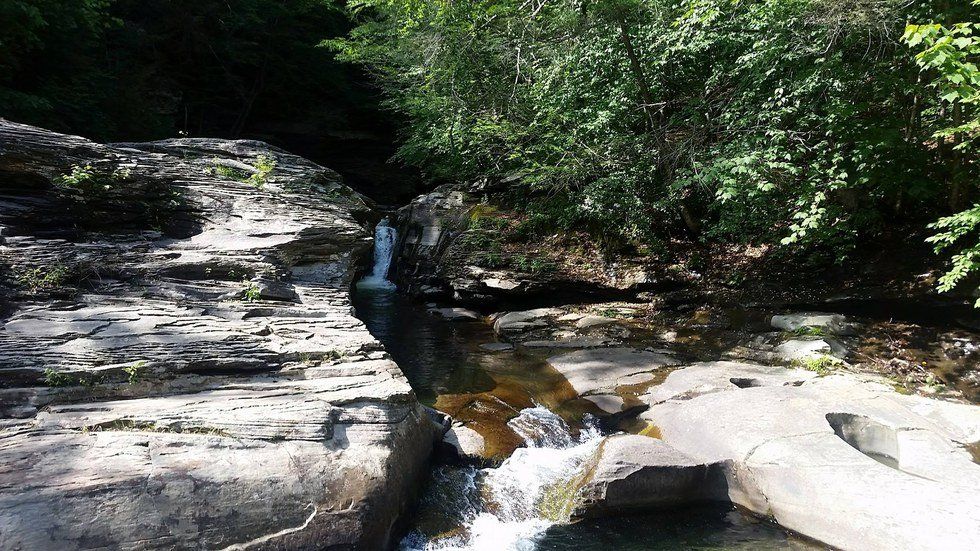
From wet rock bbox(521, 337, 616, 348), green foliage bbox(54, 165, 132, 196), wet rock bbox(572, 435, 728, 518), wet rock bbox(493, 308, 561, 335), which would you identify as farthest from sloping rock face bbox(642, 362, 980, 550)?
green foliage bbox(54, 165, 132, 196)

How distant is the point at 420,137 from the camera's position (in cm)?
1769

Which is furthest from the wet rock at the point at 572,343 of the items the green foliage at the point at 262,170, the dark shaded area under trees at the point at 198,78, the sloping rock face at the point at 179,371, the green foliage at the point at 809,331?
the dark shaded area under trees at the point at 198,78

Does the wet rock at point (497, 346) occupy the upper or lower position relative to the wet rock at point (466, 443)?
upper

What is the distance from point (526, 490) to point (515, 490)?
12 cm

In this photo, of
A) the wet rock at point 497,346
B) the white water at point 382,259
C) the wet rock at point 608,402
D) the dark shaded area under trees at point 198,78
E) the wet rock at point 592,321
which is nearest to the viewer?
the wet rock at point 608,402

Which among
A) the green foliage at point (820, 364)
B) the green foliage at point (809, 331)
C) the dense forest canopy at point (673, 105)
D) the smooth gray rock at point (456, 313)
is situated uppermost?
the dense forest canopy at point (673, 105)

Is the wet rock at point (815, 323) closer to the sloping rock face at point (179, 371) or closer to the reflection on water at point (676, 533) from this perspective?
the reflection on water at point (676, 533)

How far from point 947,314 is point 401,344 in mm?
9654

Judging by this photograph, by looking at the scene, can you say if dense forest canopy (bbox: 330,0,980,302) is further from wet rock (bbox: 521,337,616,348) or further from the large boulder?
wet rock (bbox: 521,337,616,348)

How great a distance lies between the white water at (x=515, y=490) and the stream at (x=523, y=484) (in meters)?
0.01

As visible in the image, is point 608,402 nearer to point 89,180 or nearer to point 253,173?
point 253,173

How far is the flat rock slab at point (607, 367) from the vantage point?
8.17 metres

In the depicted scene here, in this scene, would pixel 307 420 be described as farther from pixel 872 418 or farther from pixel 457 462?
pixel 872 418

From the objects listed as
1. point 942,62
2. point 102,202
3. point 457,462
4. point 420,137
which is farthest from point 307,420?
point 420,137
